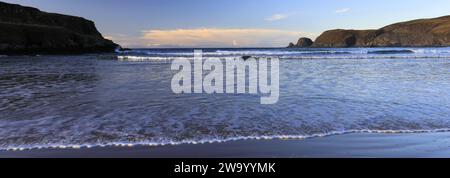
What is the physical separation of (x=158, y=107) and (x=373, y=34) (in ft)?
634

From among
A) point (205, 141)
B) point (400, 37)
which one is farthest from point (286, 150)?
point (400, 37)

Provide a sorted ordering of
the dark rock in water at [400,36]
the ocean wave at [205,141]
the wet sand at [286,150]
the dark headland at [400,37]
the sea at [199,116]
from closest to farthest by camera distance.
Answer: the wet sand at [286,150] → the ocean wave at [205,141] → the sea at [199,116] → the dark rock in water at [400,36] → the dark headland at [400,37]

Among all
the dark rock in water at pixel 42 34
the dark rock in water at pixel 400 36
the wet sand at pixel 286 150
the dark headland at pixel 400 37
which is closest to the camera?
the wet sand at pixel 286 150

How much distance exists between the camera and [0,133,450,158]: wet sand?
5156 millimetres

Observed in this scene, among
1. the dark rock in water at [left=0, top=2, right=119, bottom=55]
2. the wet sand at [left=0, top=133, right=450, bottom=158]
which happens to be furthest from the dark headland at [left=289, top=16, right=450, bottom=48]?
the wet sand at [left=0, top=133, right=450, bottom=158]

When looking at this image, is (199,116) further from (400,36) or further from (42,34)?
(400,36)

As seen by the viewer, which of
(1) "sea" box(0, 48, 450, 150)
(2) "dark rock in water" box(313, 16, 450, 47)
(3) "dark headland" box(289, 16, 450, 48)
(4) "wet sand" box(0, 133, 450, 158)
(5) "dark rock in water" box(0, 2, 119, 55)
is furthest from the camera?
(3) "dark headland" box(289, 16, 450, 48)

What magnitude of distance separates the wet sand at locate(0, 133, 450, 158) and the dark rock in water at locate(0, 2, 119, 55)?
64.4 m

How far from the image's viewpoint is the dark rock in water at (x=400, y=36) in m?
164

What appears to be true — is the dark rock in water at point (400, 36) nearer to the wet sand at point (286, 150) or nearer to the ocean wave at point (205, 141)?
Answer: the ocean wave at point (205, 141)

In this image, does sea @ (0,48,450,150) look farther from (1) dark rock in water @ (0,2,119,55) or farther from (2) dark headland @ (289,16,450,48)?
(2) dark headland @ (289,16,450,48)

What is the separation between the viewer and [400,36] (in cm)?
17438

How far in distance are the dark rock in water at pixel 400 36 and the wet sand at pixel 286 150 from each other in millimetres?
170482

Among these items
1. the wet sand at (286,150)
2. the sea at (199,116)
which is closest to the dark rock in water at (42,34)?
the sea at (199,116)
